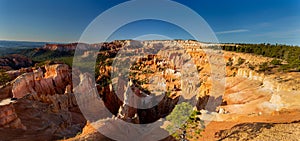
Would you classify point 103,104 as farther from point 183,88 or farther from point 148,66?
point 148,66

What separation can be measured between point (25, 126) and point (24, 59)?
203 feet

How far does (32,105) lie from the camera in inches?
842

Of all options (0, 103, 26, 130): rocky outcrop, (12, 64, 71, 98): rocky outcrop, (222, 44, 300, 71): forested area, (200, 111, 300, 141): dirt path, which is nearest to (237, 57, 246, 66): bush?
(222, 44, 300, 71): forested area

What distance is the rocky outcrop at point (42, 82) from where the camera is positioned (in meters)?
26.4

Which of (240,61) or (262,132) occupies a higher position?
(240,61)

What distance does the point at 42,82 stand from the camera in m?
29.4

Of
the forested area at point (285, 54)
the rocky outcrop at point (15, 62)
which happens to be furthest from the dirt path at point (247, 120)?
the rocky outcrop at point (15, 62)

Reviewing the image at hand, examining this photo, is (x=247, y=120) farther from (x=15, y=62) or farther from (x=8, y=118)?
(x=15, y=62)

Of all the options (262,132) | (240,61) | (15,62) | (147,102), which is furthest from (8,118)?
(15,62)

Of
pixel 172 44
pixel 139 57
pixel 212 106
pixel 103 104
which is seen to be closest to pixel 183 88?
pixel 212 106

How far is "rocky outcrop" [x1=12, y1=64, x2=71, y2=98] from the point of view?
86.6ft

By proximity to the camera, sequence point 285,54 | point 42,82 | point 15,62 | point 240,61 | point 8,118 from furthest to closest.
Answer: point 15,62 → point 240,61 → point 285,54 → point 42,82 → point 8,118

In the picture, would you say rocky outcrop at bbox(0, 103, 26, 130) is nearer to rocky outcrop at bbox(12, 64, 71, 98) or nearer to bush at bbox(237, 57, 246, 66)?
rocky outcrop at bbox(12, 64, 71, 98)

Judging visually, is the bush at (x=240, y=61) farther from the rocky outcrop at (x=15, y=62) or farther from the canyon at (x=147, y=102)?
the rocky outcrop at (x=15, y=62)
